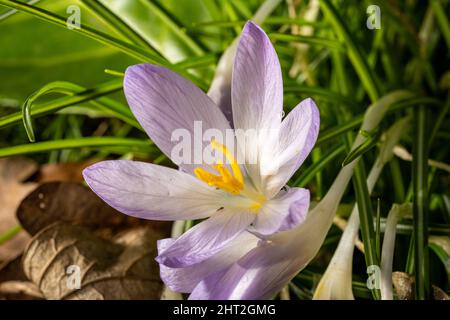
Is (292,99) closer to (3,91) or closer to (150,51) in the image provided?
(150,51)

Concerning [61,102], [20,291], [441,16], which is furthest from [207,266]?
[441,16]

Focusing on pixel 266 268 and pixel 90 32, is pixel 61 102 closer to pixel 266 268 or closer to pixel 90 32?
pixel 90 32

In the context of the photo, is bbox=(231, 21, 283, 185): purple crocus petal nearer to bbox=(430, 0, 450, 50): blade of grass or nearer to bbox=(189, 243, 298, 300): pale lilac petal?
bbox=(189, 243, 298, 300): pale lilac petal

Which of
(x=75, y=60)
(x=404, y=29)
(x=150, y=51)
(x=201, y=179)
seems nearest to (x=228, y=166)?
(x=201, y=179)

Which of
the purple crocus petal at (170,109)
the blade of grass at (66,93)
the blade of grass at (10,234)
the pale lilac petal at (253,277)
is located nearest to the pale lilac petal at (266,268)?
the pale lilac petal at (253,277)

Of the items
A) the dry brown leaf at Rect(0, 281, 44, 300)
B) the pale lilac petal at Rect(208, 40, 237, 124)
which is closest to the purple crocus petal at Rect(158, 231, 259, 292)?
the pale lilac petal at Rect(208, 40, 237, 124)

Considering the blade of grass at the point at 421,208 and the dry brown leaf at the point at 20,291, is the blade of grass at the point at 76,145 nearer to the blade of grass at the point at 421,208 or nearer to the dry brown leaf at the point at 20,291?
the dry brown leaf at the point at 20,291

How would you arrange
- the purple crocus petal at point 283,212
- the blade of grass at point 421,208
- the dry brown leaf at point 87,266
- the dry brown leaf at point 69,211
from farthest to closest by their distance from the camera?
the dry brown leaf at point 69,211 → the dry brown leaf at point 87,266 → the blade of grass at point 421,208 → the purple crocus petal at point 283,212
